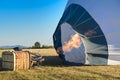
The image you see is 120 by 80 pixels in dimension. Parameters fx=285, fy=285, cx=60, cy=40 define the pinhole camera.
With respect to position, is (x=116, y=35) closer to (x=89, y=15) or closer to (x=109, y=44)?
(x=109, y=44)

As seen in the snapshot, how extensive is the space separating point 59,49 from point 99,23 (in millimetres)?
→ 2817

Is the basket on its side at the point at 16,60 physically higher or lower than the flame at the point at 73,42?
lower

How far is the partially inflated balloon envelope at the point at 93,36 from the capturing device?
15.5 metres

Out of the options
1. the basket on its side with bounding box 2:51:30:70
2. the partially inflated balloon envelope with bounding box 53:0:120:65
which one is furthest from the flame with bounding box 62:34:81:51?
the basket on its side with bounding box 2:51:30:70

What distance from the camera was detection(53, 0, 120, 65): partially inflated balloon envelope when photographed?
15516mm

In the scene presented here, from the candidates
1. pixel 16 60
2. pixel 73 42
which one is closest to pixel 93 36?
pixel 73 42

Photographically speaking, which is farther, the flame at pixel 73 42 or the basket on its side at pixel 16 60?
the flame at pixel 73 42

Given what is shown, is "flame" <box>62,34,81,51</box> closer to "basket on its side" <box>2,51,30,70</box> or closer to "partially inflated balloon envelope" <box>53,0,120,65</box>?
"partially inflated balloon envelope" <box>53,0,120,65</box>

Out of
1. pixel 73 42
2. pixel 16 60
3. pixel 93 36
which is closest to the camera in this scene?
pixel 16 60

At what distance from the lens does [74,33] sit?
15641 mm

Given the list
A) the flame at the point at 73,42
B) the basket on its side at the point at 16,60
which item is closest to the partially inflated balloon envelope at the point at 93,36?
the flame at the point at 73,42

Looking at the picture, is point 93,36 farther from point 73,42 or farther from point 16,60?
point 16,60

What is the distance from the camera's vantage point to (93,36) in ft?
51.9

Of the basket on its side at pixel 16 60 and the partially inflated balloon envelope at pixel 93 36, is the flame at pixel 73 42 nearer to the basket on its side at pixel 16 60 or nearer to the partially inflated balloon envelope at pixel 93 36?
the partially inflated balloon envelope at pixel 93 36
